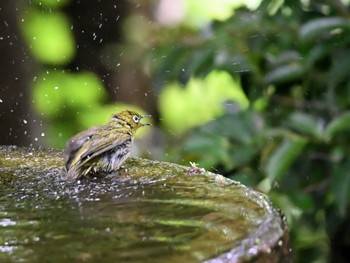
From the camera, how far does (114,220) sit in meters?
1.31

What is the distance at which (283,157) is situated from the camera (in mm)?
2146

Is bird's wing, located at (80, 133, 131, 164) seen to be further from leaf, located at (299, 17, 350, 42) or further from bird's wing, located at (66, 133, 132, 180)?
leaf, located at (299, 17, 350, 42)

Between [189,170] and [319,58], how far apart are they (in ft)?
2.58

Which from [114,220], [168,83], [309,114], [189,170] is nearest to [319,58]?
[309,114]

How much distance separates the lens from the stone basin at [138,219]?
108cm

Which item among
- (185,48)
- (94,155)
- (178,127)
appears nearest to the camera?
(94,155)

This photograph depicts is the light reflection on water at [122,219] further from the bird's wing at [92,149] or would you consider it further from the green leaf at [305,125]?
the green leaf at [305,125]

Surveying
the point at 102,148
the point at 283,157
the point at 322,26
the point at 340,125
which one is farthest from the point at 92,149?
the point at 322,26

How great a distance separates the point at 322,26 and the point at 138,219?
1098mm

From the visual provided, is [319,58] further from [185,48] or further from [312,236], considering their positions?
[312,236]

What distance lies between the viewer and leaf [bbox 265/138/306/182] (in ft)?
7.00

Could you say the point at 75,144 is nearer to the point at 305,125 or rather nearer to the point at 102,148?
the point at 102,148

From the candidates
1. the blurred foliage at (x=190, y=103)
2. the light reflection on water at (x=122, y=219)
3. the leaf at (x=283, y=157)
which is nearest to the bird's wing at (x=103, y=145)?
the light reflection on water at (x=122, y=219)

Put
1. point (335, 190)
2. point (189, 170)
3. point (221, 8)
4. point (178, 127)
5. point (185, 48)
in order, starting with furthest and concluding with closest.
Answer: point (221, 8)
point (178, 127)
point (185, 48)
point (335, 190)
point (189, 170)
